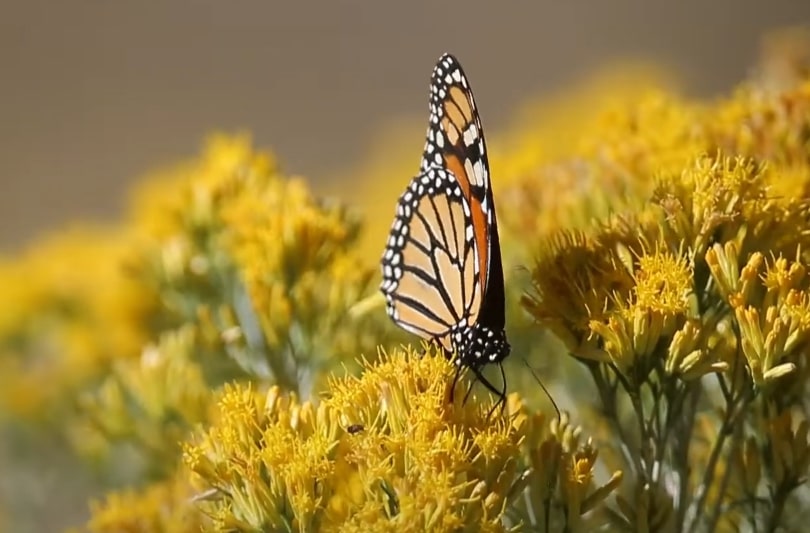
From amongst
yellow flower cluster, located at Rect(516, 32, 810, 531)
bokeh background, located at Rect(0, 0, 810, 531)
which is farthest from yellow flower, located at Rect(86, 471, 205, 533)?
bokeh background, located at Rect(0, 0, 810, 531)

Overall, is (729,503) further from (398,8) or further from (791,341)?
(398,8)

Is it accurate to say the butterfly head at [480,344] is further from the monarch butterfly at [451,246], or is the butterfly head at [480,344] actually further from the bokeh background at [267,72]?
the bokeh background at [267,72]

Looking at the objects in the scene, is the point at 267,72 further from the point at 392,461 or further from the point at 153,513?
the point at 392,461

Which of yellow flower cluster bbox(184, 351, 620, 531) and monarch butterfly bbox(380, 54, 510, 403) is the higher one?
monarch butterfly bbox(380, 54, 510, 403)

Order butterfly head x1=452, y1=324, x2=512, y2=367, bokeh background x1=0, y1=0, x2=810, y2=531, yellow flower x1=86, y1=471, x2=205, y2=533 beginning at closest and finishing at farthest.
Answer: butterfly head x1=452, y1=324, x2=512, y2=367
yellow flower x1=86, y1=471, x2=205, y2=533
bokeh background x1=0, y1=0, x2=810, y2=531

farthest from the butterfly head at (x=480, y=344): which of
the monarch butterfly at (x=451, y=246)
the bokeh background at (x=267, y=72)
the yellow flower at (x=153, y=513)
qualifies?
the bokeh background at (x=267, y=72)

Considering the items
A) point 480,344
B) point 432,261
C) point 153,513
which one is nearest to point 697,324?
point 480,344

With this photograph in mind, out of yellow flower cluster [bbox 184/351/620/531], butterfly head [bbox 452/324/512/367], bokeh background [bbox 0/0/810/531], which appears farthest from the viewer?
bokeh background [bbox 0/0/810/531]

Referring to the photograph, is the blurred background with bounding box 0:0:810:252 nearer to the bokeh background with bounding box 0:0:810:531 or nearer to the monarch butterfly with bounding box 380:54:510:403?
the bokeh background with bounding box 0:0:810:531
